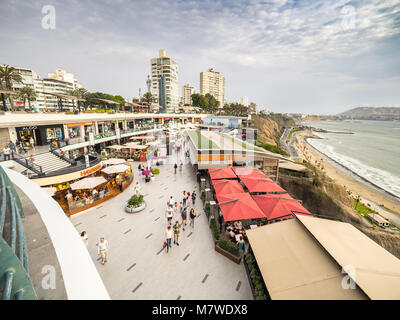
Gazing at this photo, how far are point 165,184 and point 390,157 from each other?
75593 millimetres

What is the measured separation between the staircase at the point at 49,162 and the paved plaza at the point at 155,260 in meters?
6.97

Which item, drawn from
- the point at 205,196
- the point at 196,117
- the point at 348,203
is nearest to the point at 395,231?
the point at 348,203

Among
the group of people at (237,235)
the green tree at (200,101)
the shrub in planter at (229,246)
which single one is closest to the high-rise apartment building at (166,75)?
the green tree at (200,101)

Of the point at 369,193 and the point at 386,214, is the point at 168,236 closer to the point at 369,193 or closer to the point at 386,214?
the point at 386,214

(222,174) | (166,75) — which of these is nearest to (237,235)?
(222,174)

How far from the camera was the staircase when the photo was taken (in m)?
16.2

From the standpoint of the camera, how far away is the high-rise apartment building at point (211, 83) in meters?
165

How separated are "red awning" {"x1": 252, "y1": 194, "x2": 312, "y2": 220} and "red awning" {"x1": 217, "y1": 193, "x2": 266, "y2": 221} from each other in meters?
0.87

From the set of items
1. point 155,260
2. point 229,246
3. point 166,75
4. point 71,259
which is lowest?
point 155,260

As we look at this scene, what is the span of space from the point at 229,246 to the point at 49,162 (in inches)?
700

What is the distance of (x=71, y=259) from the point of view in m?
2.91

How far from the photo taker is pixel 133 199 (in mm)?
13023
